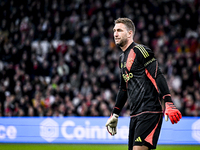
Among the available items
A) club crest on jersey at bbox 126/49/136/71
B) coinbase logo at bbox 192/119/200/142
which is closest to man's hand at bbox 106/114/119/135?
club crest on jersey at bbox 126/49/136/71

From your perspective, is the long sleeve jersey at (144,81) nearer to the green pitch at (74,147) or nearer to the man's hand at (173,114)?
the man's hand at (173,114)

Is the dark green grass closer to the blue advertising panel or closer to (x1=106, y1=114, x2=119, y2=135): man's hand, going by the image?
the blue advertising panel

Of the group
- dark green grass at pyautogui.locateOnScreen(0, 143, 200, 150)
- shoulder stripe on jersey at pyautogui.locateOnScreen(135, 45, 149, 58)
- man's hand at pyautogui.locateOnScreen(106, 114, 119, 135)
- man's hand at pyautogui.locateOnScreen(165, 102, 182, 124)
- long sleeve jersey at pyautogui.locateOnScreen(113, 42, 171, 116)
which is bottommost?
dark green grass at pyautogui.locateOnScreen(0, 143, 200, 150)

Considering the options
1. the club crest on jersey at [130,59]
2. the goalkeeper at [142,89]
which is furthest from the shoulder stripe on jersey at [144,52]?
the club crest on jersey at [130,59]

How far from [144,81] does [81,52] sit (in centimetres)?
1079

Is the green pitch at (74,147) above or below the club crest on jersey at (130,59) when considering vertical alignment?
below

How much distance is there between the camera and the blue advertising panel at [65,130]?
11125 millimetres

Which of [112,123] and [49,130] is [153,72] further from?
[49,130]

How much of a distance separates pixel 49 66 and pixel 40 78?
2.72 ft

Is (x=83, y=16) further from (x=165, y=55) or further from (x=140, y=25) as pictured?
(x=165, y=55)

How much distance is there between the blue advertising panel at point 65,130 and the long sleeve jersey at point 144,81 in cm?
690

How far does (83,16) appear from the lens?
1672cm

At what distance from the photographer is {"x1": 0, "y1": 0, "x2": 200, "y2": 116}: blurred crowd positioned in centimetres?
1288

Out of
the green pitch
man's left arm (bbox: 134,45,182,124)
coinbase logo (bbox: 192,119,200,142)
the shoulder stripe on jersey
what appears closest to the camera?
man's left arm (bbox: 134,45,182,124)
